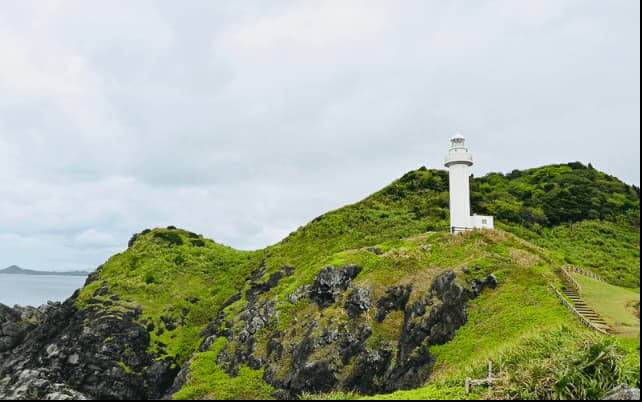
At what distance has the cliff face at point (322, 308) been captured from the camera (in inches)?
1173

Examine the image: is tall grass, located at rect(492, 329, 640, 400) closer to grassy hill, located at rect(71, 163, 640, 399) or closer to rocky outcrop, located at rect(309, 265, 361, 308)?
grassy hill, located at rect(71, 163, 640, 399)

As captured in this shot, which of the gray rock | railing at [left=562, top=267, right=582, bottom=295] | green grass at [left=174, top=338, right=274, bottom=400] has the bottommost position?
green grass at [left=174, top=338, right=274, bottom=400]

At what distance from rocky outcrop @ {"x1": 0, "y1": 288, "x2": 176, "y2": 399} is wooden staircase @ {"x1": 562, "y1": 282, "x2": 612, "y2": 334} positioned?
31341 mm

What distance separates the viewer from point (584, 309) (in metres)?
24.9

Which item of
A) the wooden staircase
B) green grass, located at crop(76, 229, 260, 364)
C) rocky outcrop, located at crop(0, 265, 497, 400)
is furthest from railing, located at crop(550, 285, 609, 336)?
green grass, located at crop(76, 229, 260, 364)

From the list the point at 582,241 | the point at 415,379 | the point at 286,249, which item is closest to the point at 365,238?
the point at 286,249

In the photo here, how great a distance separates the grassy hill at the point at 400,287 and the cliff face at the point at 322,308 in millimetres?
149

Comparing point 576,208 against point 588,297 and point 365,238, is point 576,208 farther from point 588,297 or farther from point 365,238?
point 588,297

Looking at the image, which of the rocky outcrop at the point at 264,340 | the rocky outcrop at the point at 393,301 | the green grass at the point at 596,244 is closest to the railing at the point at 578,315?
the rocky outcrop at the point at 264,340

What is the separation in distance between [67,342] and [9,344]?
9043 millimetres

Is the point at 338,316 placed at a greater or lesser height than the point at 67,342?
greater

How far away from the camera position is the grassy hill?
66.3 ft

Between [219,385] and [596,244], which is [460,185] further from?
[219,385]

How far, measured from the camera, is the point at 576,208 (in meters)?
60.8
